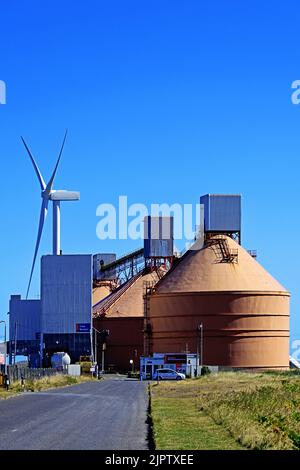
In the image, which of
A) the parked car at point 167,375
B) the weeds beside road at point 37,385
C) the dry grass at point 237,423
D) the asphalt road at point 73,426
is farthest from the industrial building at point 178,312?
the dry grass at point 237,423

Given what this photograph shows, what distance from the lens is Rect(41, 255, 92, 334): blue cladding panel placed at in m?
111

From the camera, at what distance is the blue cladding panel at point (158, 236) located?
389 ft

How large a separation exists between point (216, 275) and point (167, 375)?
732 inches

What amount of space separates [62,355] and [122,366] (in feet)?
55.5

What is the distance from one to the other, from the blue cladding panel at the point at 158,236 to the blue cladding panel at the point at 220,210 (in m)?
8.50

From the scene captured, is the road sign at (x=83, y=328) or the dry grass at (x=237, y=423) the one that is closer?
the dry grass at (x=237, y=423)

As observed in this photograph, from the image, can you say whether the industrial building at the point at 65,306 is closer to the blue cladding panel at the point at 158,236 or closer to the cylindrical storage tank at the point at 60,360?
the cylindrical storage tank at the point at 60,360

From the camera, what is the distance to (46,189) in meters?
108

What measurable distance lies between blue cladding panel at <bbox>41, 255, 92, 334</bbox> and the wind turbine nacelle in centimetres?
694

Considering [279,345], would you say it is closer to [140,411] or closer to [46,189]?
[46,189]

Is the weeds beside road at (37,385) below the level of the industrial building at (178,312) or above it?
below

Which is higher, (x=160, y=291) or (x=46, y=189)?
(x=46, y=189)

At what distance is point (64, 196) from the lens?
112 metres
